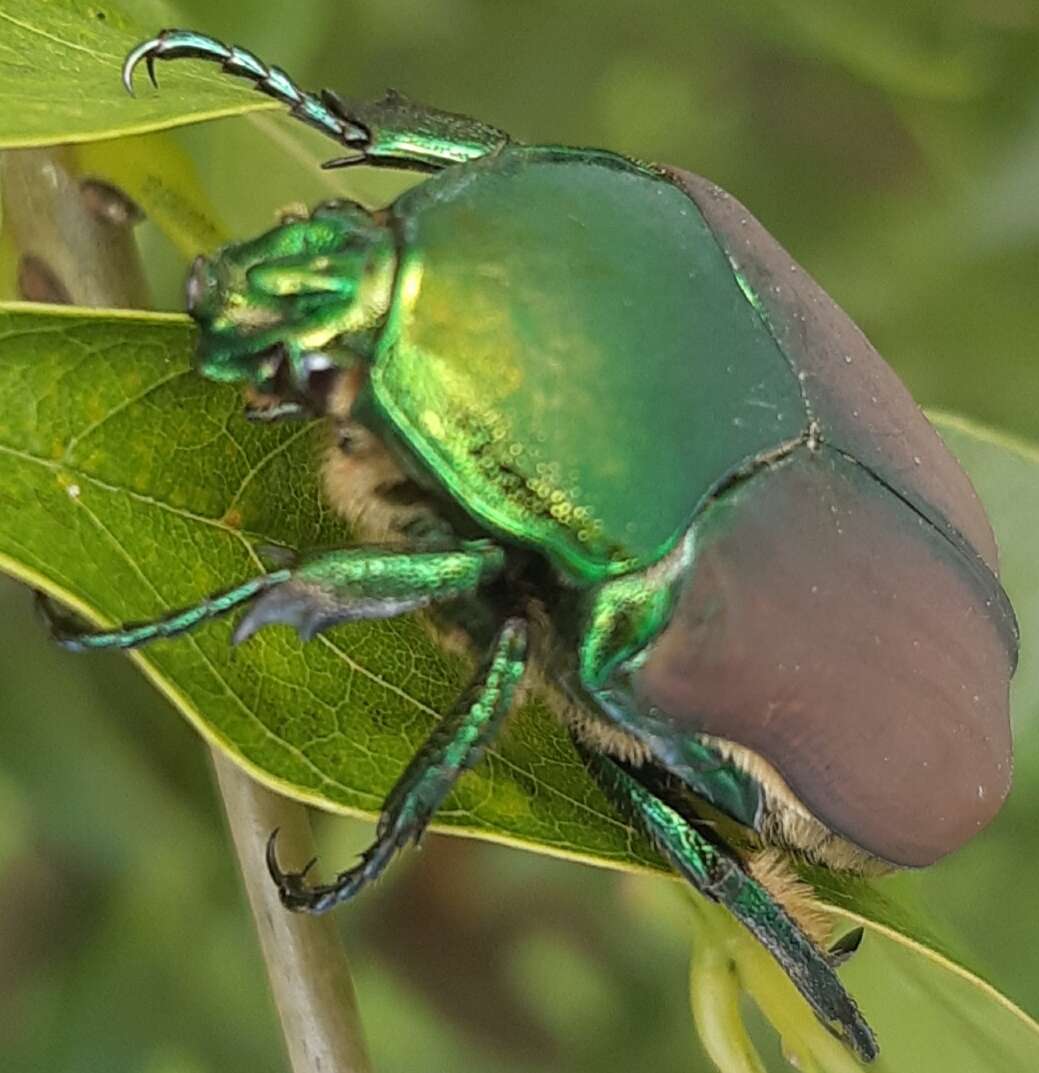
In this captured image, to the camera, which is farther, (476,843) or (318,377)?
(476,843)

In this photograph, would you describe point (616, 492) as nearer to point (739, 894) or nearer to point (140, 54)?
point (739, 894)

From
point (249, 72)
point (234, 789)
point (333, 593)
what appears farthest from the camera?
point (234, 789)

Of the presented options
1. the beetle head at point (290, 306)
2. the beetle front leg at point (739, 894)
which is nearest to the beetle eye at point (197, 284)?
the beetle head at point (290, 306)

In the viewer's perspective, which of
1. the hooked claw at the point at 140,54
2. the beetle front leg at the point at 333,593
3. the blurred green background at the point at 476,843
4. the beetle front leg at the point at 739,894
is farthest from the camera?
the blurred green background at the point at 476,843

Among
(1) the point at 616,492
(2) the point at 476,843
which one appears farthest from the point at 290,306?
(2) the point at 476,843

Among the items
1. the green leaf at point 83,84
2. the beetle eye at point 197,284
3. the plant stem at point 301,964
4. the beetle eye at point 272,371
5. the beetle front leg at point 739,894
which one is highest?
the green leaf at point 83,84

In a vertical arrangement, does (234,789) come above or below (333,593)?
below

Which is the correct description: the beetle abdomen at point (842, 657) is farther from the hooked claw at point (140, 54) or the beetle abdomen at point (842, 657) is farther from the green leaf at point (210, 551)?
the hooked claw at point (140, 54)
